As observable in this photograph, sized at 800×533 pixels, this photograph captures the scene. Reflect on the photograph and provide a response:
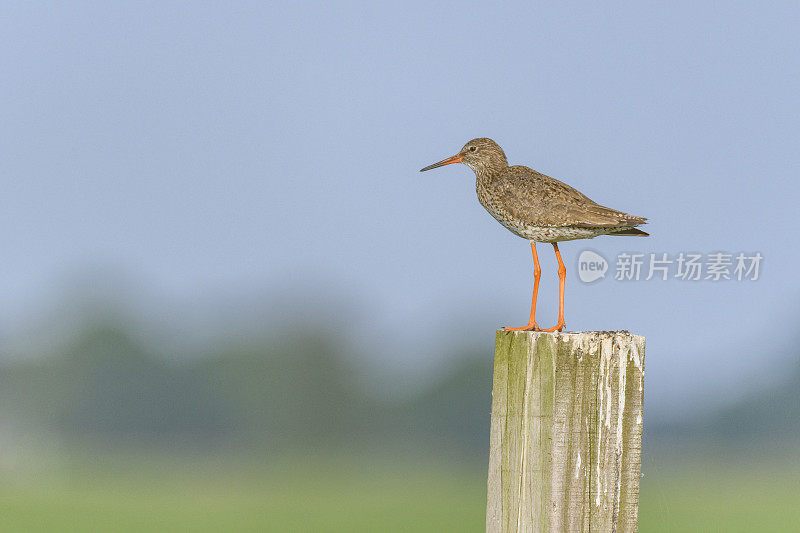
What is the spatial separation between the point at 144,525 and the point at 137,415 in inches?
773

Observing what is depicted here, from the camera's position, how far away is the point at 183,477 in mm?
66438

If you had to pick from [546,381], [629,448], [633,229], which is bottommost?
[629,448]

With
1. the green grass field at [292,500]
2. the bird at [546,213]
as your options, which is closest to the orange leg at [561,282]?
the bird at [546,213]

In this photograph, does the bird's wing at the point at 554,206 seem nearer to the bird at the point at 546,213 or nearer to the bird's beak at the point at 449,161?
the bird at the point at 546,213

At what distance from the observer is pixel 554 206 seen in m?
6.99

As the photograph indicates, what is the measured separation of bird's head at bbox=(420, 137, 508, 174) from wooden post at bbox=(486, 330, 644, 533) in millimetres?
3930

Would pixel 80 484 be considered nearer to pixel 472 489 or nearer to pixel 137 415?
pixel 137 415

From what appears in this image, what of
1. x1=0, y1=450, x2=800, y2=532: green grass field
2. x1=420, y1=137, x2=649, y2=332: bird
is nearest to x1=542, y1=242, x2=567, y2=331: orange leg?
x1=420, y1=137, x2=649, y2=332: bird

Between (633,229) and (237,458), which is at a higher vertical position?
(633,229)

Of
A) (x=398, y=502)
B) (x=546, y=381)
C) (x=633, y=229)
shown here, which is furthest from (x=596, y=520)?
(x=398, y=502)

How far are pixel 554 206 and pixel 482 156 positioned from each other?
1.40 metres

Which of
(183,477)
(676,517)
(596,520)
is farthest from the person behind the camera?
(183,477)

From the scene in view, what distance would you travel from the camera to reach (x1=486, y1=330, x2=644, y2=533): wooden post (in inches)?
167

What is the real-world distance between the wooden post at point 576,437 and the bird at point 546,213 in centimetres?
203
